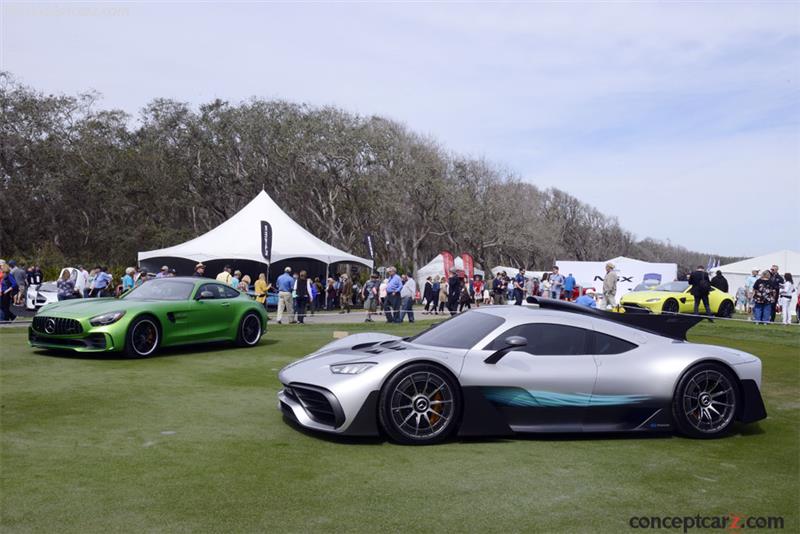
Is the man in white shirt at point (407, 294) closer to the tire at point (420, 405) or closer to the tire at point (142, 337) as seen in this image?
the tire at point (142, 337)

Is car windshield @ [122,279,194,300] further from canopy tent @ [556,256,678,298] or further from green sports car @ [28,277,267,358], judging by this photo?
canopy tent @ [556,256,678,298]

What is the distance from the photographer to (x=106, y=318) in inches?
469

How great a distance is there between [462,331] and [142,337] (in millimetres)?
6724

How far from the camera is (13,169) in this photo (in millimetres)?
50281

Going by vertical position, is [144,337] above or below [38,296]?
below

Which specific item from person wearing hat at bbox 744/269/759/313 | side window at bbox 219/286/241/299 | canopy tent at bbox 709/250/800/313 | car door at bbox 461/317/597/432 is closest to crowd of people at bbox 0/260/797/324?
person wearing hat at bbox 744/269/759/313

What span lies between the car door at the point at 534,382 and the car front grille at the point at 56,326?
738 centimetres

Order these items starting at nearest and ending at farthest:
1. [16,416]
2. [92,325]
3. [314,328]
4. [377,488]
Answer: [377,488]
[16,416]
[92,325]
[314,328]

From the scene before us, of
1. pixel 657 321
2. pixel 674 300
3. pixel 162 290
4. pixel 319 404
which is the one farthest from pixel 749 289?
pixel 319 404

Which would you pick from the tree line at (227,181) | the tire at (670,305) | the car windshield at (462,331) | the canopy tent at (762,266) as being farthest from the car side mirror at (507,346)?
the tree line at (227,181)

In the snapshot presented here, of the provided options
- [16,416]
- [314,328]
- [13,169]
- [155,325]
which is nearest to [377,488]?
[16,416]

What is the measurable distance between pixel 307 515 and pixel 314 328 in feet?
49.6

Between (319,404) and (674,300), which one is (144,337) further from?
(674,300)

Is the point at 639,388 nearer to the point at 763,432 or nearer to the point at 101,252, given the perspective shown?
the point at 763,432
